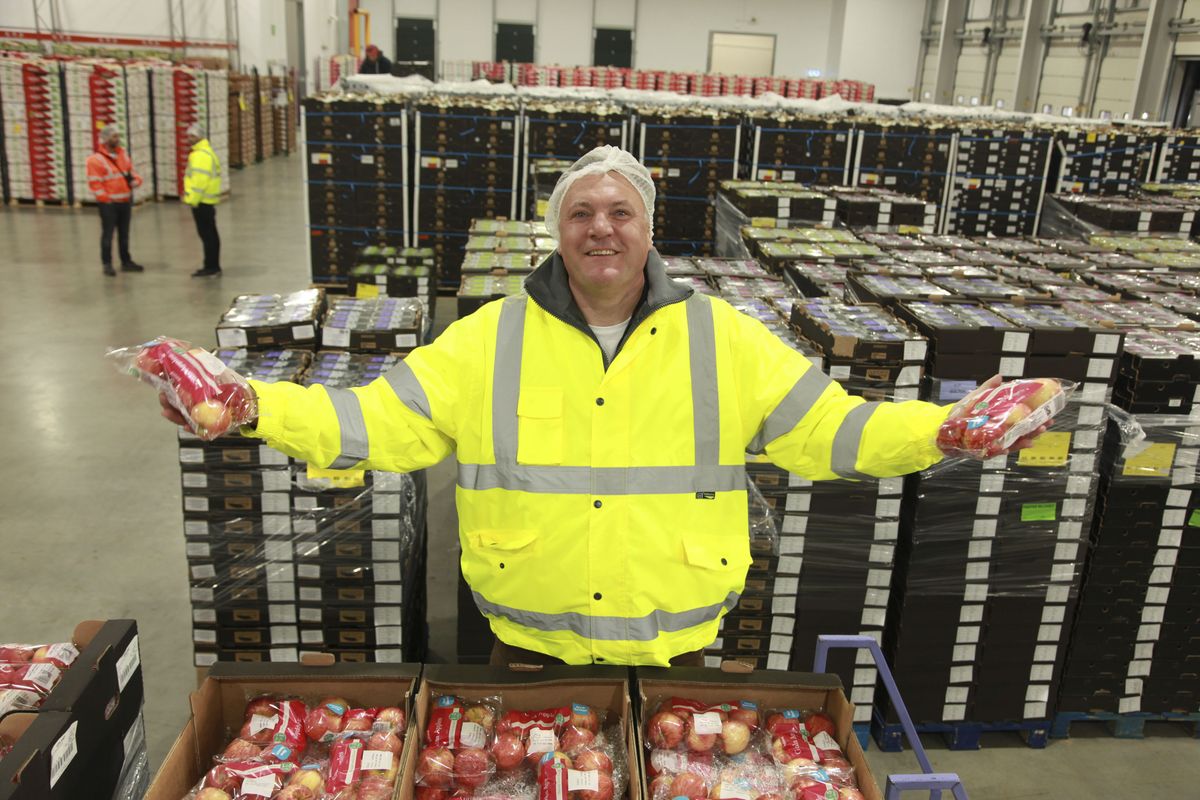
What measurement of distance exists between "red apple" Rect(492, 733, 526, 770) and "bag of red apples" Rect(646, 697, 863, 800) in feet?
0.99

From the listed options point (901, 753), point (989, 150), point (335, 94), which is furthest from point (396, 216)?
point (901, 753)

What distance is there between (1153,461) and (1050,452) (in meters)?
0.52

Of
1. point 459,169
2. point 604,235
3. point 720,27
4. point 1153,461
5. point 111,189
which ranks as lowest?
point 1153,461

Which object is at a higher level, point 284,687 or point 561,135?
point 561,135

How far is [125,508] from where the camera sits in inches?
241

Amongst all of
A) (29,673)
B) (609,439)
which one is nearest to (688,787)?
(609,439)

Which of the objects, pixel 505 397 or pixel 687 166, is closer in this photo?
pixel 505 397

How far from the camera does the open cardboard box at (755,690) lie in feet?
7.56

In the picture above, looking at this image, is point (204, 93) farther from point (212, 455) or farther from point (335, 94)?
point (212, 455)

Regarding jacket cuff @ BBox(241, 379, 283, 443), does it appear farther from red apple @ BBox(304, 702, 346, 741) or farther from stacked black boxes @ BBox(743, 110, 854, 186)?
stacked black boxes @ BBox(743, 110, 854, 186)

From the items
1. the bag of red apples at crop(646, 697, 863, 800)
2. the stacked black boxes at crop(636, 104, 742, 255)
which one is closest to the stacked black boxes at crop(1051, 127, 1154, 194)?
the stacked black boxes at crop(636, 104, 742, 255)

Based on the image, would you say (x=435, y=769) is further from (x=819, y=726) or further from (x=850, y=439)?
(x=850, y=439)

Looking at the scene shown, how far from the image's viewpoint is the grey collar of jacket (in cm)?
232

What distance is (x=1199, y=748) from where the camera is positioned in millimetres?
4551
